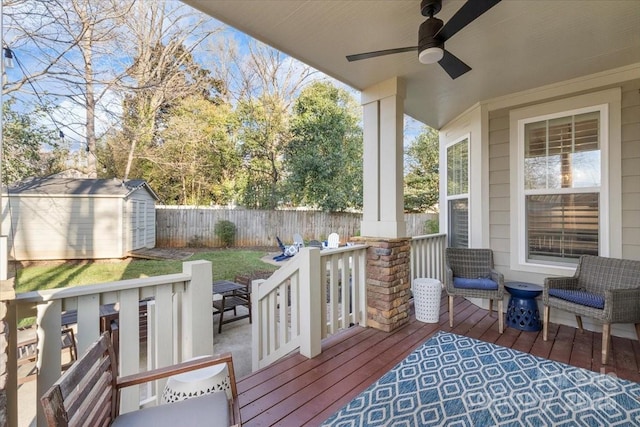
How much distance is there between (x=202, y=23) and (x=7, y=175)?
6.73 m

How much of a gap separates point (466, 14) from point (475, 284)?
275cm

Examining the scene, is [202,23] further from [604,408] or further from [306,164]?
[604,408]

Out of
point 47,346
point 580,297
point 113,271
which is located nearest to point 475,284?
point 580,297

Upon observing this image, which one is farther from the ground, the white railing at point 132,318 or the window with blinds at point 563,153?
the window with blinds at point 563,153

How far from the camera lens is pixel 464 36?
2.55m

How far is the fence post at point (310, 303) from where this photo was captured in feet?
8.35

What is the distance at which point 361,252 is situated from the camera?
3.25 metres

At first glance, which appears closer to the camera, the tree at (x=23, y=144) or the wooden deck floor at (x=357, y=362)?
the wooden deck floor at (x=357, y=362)

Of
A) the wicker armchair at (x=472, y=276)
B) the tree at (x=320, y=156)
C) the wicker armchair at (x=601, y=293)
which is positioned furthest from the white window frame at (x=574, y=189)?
the tree at (x=320, y=156)

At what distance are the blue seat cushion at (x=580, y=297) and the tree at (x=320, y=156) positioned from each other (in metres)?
8.97

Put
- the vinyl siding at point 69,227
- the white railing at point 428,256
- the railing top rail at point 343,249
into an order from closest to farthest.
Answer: the railing top rail at point 343,249 → the white railing at point 428,256 → the vinyl siding at point 69,227

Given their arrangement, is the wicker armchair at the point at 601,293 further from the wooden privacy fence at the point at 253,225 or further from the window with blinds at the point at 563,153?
the wooden privacy fence at the point at 253,225

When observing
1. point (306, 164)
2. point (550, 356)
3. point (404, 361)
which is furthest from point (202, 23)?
point (550, 356)

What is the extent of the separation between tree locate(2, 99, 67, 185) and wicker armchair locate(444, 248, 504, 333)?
9048mm
